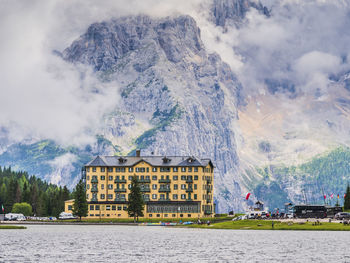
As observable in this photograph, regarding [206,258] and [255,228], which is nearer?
[206,258]

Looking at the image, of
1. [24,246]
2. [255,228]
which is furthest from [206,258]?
[255,228]

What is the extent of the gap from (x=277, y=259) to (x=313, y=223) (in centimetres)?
8622

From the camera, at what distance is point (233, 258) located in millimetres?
106125

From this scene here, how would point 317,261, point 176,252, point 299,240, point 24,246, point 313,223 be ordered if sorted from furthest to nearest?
1. point 313,223
2. point 299,240
3. point 24,246
4. point 176,252
5. point 317,261

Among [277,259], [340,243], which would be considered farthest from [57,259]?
[340,243]

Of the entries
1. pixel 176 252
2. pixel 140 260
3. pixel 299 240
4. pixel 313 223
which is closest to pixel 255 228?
pixel 313 223

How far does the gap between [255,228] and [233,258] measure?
87635mm

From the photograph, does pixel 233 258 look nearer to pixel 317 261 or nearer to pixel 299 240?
pixel 317 261

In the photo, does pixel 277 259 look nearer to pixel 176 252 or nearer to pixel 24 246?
pixel 176 252

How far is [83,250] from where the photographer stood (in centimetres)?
11900

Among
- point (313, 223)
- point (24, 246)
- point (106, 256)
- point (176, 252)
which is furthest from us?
point (313, 223)

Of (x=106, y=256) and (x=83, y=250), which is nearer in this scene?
(x=106, y=256)

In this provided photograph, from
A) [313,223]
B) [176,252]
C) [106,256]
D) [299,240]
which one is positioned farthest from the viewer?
[313,223]

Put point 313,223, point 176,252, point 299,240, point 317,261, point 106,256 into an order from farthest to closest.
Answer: point 313,223 → point 299,240 → point 176,252 → point 106,256 → point 317,261
